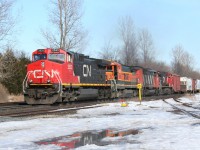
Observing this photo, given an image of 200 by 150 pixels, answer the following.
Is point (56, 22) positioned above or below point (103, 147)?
above

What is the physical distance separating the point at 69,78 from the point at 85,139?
13.6 metres

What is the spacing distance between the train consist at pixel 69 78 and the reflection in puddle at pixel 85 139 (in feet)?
37.0

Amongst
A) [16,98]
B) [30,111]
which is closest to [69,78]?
[30,111]

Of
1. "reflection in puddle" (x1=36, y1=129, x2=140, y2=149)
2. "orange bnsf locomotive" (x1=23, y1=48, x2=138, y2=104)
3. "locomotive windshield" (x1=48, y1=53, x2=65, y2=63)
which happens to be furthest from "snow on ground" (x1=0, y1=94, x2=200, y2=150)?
"locomotive windshield" (x1=48, y1=53, x2=65, y2=63)

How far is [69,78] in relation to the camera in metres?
21.2

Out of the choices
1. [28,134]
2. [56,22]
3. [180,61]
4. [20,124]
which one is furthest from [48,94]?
[180,61]

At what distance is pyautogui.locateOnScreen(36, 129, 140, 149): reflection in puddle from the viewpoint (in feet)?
23.6

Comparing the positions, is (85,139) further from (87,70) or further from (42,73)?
(87,70)

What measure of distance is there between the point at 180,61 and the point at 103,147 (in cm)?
11480

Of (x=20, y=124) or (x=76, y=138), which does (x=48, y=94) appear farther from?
(x=76, y=138)

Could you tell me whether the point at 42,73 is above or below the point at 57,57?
below

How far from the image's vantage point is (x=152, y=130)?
29.7 ft

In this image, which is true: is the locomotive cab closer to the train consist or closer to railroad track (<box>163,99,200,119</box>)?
the train consist

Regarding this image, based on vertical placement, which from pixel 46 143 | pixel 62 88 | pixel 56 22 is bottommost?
pixel 46 143
